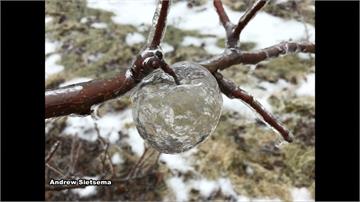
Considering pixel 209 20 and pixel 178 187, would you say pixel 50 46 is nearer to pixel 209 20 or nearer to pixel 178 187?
pixel 209 20

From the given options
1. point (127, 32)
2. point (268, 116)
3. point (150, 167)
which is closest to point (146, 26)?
point (127, 32)

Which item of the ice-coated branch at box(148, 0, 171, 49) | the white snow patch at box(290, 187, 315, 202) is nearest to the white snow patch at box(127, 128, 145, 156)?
the white snow patch at box(290, 187, 315, 202)

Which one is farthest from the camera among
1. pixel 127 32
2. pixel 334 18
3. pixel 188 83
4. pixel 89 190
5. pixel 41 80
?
pixel 127 32

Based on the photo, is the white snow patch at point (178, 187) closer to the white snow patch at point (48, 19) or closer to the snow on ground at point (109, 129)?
the snow on ground at point (109, 129)

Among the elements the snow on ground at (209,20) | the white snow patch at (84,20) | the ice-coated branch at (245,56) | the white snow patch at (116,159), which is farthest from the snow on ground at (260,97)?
the ice-coated branch at (245,56)

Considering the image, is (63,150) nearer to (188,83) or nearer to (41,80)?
(41,80)

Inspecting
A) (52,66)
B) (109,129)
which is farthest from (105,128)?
(52,66)
